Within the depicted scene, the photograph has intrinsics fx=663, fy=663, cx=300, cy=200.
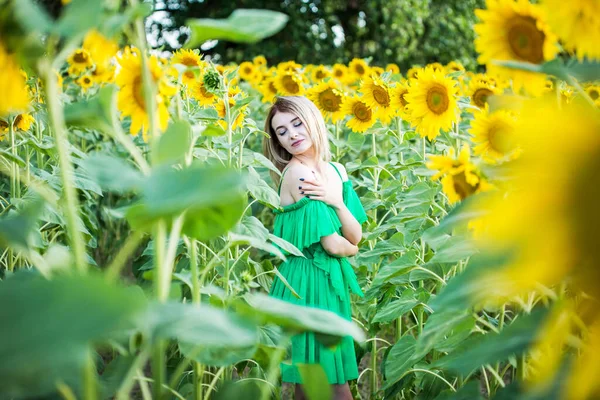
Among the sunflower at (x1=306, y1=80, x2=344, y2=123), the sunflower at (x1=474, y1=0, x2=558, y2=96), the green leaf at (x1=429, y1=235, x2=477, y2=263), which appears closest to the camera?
the sunflower at (x1=474, y1=0, x2=558, y2=96)

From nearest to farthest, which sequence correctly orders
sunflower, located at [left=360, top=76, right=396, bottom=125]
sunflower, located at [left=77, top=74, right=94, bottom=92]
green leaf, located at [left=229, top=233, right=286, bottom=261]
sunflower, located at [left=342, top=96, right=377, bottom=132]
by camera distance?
green leaf, located at [left=229, top=233, right=286, bottom=261], sunflower, located at [left=360, top=76, right=396, bottom=125], sunflower, located at [left=342, top=96, right=377, bottom=132], sunflower, located at [left=77, top=74, right=94, bottom=92]

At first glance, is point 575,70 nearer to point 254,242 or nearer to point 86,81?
point 254,242

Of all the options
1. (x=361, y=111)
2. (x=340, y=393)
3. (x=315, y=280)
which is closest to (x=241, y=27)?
(x=315, y=280)

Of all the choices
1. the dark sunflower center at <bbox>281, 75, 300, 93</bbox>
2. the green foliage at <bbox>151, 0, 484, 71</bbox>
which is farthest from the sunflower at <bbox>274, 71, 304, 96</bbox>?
the green foliage at <bbox>151, 0, 484, 71</bbox>

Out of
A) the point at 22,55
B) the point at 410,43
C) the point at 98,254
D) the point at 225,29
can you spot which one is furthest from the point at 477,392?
the point at 410,43

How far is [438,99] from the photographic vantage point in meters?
2.04

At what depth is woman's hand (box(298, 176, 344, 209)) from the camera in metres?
2.17

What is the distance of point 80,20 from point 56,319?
316 mm

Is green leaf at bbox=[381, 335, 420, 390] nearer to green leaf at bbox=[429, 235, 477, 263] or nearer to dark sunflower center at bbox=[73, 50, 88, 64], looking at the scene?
green leaf at bbox=[429, 235, 477, 263]

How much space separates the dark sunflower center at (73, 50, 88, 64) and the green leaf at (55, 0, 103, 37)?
297 centimetres

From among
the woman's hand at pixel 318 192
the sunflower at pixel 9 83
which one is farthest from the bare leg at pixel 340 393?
the sunflower at pixel 9 83

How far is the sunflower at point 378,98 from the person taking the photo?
239cm

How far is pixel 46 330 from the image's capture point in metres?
0.55

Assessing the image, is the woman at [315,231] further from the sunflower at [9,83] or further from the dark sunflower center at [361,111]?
the sunflower at [9,83]
